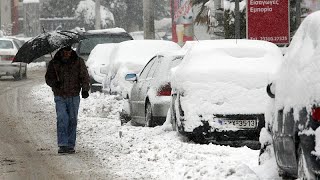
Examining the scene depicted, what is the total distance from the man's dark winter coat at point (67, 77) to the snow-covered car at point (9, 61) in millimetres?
21403

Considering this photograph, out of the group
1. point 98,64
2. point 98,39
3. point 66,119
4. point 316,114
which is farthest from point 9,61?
point 316,114

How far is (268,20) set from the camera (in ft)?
63.0

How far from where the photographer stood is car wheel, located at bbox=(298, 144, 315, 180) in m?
7.30

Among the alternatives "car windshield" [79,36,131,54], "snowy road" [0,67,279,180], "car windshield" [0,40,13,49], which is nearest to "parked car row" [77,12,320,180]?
"snowy road" [0,67,279,180]

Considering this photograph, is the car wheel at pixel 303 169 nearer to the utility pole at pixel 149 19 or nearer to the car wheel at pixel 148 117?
the car wheel at pixel 148 117

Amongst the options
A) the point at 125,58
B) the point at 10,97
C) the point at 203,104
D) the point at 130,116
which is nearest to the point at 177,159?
the point at 203,104

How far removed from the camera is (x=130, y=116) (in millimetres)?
17484

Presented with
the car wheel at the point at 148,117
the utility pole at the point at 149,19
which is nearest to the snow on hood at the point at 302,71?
the car wheel at the point at 148,117

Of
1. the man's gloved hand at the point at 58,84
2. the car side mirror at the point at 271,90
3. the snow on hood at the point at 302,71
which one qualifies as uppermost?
the snow on hood at the point at 302,71

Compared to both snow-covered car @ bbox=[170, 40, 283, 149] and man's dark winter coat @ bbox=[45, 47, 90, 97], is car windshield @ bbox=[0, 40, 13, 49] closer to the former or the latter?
man's dark winter coat @ bbox=[45, 47, 90, 97]

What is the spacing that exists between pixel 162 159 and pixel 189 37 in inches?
821

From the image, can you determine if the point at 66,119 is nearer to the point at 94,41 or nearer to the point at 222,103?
the point at 222,103

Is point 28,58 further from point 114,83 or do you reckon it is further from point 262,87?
point 114,83

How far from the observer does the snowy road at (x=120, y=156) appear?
32.8ft
